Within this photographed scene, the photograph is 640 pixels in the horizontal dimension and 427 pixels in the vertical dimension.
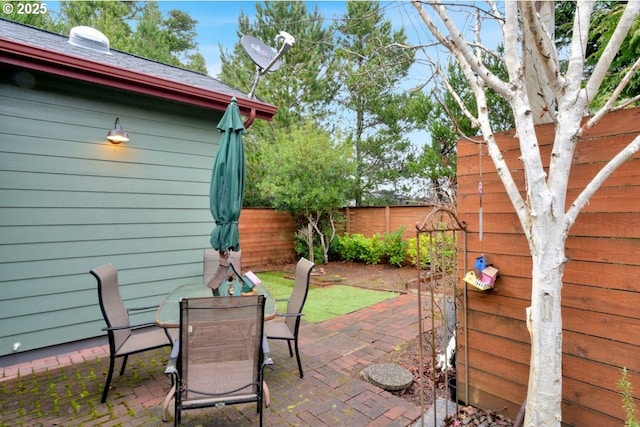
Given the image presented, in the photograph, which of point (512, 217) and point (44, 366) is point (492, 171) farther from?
point (44, 366)

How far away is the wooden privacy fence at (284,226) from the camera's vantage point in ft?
27.9

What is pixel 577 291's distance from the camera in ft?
6.30

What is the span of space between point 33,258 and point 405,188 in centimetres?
1122

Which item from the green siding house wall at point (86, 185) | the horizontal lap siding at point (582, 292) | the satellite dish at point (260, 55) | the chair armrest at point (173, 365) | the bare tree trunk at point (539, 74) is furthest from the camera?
the satellite dish at point (260, 55)

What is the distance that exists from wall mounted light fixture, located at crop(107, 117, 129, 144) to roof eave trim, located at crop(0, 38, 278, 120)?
0.48 meters

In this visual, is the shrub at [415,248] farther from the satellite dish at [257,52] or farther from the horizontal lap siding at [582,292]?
the satellite dish at [257,52]

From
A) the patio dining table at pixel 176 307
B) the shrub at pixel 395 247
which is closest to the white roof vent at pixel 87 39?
the patio dining table at pixel 176 307

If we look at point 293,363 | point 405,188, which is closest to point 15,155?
point 293,363

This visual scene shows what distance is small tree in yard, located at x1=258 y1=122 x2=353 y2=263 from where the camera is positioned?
8.32 metres

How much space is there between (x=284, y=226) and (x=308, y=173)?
199 cm

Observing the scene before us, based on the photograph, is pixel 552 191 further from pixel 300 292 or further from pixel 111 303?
pixel 111 303

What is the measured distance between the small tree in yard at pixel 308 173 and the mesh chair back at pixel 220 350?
621 centimetres

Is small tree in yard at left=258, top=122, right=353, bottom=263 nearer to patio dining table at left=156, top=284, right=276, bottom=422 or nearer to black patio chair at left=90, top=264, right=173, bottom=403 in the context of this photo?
patio dining table at left=156, top=284, right=276, bottom=422

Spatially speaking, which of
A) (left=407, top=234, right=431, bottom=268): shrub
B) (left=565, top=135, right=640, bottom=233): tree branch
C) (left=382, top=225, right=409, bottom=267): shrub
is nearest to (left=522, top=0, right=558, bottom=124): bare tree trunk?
(left=565, top=135, right=640, bottom=233): tree branch
